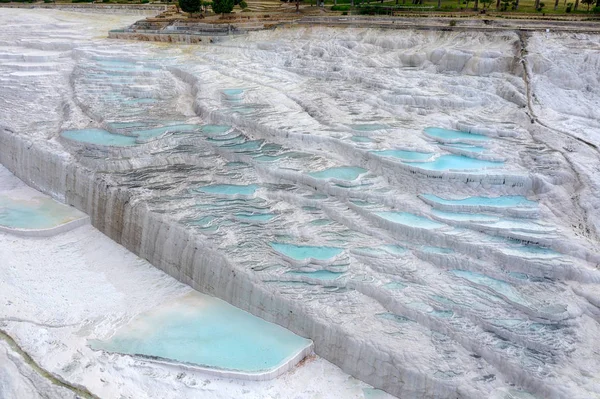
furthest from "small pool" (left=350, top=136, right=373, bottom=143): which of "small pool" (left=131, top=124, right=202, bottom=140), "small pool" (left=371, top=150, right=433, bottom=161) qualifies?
"small pool" (left=131, top=124, right=202, bottom=140)

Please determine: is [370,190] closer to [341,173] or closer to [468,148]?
[341,173]

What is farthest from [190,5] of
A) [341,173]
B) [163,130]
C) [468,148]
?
[468,148]

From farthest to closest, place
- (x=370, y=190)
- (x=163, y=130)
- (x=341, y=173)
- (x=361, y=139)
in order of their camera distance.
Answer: (x=163, y=130) → (x=361, y=139) → (x=341, y=173) → (x=370, y=190)

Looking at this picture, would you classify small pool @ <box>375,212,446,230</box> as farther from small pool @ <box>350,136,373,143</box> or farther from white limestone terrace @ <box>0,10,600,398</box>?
small pool @ <box>350,136,373,143</box>

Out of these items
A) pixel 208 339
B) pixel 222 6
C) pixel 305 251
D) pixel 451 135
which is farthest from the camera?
pixel 222 6

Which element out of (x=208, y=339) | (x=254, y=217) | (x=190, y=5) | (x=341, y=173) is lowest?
(x=208, y=339)

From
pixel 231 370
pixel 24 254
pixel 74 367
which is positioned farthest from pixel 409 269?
pixel 24 254

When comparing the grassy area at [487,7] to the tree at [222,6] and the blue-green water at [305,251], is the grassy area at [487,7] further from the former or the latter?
the blue-green water at [305,251]
